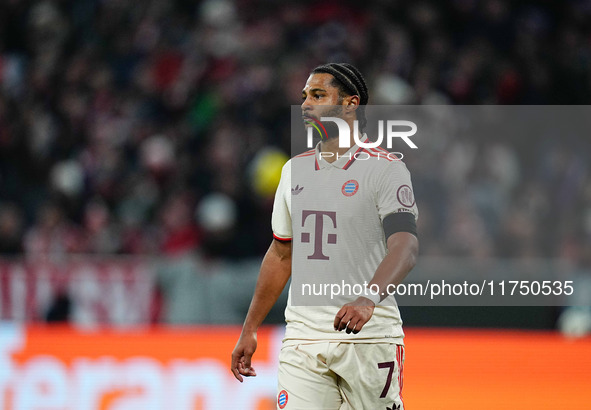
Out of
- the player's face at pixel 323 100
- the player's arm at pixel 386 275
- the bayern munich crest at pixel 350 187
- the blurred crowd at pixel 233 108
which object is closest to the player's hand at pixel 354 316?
the player's arm at pixel 386 275

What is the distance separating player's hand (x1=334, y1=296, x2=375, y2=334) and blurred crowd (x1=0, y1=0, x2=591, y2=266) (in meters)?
4.60

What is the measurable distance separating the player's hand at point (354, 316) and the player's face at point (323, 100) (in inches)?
35.1

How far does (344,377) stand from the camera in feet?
Result: 11.3

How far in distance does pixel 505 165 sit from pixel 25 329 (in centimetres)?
456

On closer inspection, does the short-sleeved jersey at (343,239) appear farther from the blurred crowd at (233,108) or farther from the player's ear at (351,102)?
the blurred crowd at (233,108)

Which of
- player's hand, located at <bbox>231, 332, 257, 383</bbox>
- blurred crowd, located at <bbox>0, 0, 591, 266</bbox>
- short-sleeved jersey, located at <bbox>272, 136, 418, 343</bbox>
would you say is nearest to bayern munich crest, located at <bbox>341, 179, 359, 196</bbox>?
short-sleeved jersey, located at <bbox>272, 136, 418, 343</bbox>

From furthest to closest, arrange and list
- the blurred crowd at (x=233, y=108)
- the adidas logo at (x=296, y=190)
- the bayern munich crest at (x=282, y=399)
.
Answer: the blurred crowd at (x=233, y=108)
the adidas logo at (x=296, y=190)
the bayern munich crest at (x=282, y=399)

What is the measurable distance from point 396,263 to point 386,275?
6 centimetres

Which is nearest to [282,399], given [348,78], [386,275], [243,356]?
[243,356]

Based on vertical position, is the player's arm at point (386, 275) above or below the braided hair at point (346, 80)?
below

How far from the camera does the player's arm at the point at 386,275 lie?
9.84 ft

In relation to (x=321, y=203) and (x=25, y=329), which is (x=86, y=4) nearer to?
(x=25, y=329)

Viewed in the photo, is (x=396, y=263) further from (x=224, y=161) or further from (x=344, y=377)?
(x=224, y=161)

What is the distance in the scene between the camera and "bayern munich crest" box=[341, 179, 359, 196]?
3508 millimetres
